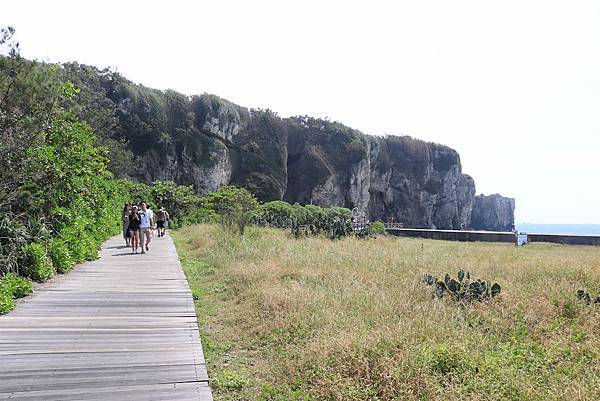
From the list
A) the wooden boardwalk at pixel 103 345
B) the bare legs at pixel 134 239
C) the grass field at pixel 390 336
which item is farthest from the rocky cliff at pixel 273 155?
the grass field at pixel 390 336

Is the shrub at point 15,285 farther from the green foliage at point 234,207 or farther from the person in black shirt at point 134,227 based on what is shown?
the green foliage at point 234,207

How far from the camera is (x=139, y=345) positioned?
488 cm

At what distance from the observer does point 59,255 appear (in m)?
8.97

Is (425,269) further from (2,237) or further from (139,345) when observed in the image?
(2,237)

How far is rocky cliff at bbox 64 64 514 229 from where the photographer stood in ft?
176

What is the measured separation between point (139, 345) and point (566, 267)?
906 cm

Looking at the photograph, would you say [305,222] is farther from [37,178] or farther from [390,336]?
[390,336]

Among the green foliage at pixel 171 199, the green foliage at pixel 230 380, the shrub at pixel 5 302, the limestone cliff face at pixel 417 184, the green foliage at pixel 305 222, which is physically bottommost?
the green foliage at pixel 230 380

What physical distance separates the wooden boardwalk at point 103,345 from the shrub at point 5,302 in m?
0.11

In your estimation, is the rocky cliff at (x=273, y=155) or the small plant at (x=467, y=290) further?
the rocky cliff at (x=273, y=155)

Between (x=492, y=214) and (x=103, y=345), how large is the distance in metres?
112

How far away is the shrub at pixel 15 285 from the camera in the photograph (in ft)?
21.4

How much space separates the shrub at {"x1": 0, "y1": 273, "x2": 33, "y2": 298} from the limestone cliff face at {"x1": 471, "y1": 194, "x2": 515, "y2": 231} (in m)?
107


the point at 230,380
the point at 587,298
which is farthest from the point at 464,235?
the point at 230,380
